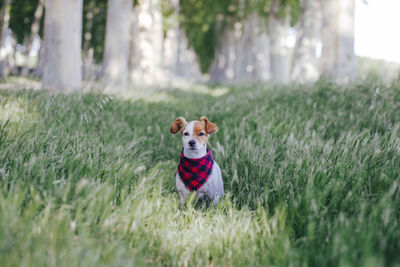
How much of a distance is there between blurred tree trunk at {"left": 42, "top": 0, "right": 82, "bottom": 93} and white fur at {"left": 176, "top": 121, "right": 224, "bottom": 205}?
4.02 m

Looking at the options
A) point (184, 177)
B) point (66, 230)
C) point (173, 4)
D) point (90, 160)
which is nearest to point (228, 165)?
point (184, 177)

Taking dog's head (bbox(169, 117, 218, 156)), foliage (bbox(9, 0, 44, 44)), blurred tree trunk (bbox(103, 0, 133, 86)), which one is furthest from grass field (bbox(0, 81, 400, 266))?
foliage (bbox(9, 0, 44, 44))

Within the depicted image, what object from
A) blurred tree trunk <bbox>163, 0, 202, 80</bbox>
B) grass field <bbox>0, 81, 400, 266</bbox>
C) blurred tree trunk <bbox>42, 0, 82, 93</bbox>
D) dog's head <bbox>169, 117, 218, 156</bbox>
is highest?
blurred tree trunk <bbox>163, 0, 202, 80</bbox>

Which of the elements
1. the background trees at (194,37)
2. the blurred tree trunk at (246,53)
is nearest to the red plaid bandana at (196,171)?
the background trees at (194,37)

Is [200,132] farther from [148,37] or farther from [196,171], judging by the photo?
[148,37]

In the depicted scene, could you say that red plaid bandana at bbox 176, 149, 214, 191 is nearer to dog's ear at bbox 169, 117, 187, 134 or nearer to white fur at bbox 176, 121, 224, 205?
white fur at bbox 176, 121, 224, 205

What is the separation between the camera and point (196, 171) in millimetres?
3037

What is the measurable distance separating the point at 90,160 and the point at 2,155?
26.7 inches

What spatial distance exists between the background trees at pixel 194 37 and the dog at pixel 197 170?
4.28m

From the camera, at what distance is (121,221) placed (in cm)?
221

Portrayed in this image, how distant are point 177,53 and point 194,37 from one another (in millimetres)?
6647

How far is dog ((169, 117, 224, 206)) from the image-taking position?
3047mm

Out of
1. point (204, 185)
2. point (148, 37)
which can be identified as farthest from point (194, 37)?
point (204, 185)

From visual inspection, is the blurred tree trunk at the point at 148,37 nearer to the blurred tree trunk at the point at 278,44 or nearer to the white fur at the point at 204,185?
the blurred tree trunk at the point at 278,44
